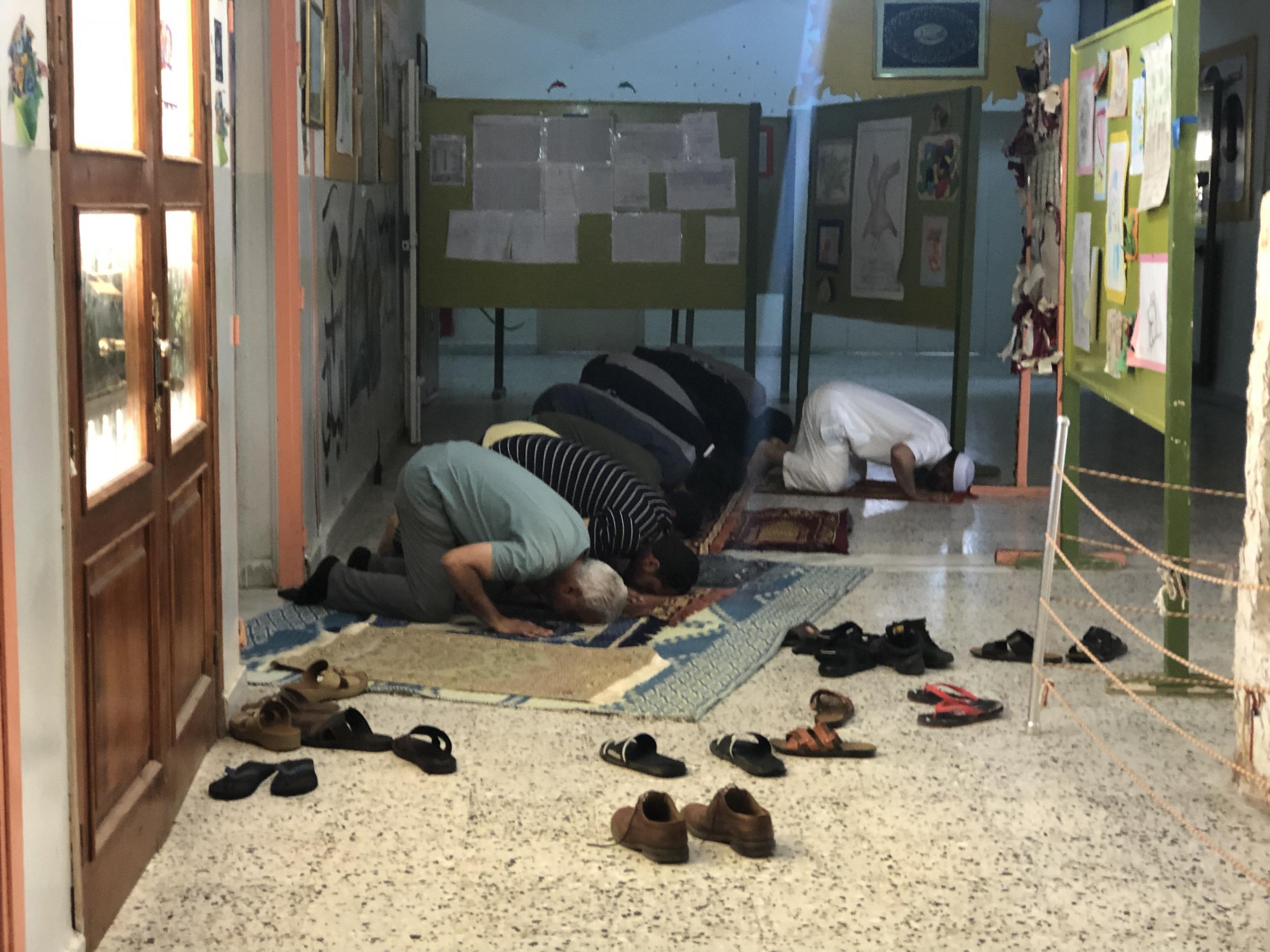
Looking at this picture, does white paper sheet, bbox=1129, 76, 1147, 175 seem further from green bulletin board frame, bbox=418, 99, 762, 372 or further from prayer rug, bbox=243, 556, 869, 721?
green bulletin board frame, bbox=418, 99, 762, 372

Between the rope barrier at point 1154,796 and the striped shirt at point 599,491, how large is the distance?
1.46m

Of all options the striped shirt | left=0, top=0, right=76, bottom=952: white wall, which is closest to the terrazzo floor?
left=0, top=0, right=76, bottom=952: white wall

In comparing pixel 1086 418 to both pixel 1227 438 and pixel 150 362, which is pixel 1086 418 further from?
pixel 150 362

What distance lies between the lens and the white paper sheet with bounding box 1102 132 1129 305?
158 inches

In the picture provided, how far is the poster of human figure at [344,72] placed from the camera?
5.31 m

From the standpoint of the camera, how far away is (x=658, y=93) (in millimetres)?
10906

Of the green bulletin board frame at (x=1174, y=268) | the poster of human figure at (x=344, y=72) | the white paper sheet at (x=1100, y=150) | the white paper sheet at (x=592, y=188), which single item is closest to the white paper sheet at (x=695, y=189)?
the white paper sheet at (x=592, y=188)

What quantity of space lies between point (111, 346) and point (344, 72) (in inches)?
131

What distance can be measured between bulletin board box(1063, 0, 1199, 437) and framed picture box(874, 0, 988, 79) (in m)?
6.43

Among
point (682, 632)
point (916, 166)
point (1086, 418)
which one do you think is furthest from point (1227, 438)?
point (682, 632)

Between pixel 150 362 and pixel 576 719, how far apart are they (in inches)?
54.9

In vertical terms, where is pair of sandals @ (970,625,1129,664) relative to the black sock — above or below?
below

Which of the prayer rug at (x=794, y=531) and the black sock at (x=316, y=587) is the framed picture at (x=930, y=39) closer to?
the prayer rug at (x=794, y=531)

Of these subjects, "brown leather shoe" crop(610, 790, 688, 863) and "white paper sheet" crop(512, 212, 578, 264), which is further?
"white paper sheet" crop(512, 212, 578, 264)
